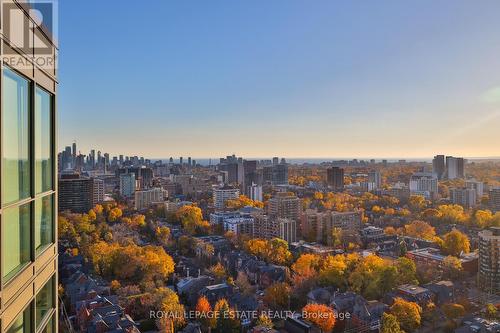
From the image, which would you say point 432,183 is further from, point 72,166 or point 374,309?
point 72,166

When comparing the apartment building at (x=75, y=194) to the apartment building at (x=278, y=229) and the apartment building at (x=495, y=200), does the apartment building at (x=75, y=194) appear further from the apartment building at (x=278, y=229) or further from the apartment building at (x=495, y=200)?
the apartment building at (x=495, y=200)

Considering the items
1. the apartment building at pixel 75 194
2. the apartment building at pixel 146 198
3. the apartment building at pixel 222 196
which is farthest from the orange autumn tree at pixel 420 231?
the apartment building at pixel 75 194

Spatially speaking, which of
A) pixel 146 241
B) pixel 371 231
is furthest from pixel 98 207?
pixel 371 231

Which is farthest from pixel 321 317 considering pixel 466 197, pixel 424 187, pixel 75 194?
pixel 424 187

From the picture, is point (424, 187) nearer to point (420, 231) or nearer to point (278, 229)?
point (420, 231)

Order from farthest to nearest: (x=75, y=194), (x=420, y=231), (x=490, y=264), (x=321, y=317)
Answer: (x=75, y=194) → (x=420, y=231) → (x=490, y=264) → (x=321, y=317)

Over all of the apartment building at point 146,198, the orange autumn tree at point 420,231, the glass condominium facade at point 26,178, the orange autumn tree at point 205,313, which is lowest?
the orange autumn tree at point 205,313

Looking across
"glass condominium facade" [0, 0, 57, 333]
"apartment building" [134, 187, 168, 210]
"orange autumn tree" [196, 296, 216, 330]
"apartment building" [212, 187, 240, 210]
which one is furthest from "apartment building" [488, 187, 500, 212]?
"glass condominium facade" [0, 0, 57, 333]
